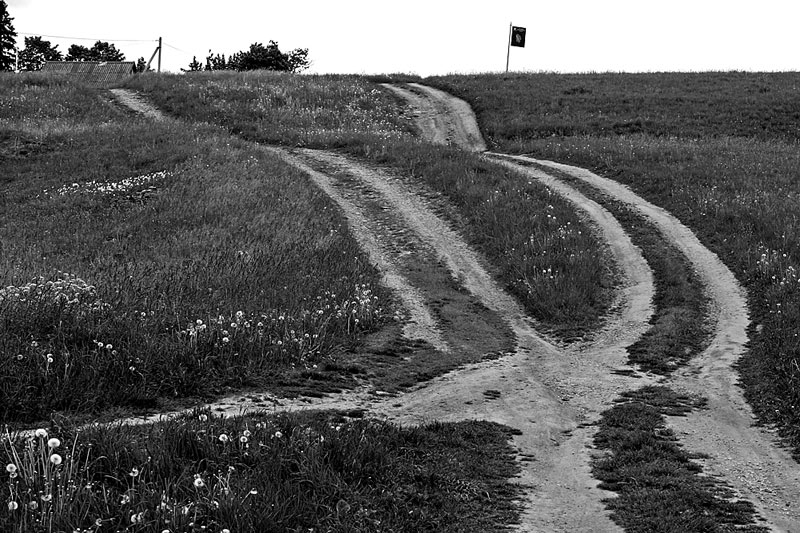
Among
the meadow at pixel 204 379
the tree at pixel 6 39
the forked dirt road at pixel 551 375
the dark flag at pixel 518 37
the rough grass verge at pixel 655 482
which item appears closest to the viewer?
the meadow at pixel 204 379

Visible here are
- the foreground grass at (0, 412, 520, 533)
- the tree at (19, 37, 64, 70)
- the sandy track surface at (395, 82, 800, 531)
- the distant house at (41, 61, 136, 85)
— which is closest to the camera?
the foreground grass at (0, 412, 520, 533)

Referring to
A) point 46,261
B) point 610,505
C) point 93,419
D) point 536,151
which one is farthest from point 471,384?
point 536,151

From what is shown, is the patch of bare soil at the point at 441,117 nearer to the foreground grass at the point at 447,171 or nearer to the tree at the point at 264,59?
the foreground grass at the point at 447,171

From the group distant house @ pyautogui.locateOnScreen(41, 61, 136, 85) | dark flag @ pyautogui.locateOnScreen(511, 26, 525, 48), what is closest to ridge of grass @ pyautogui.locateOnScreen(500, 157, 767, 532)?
dark flag @ pyautogui.locateOnScreen(511, 26, 525, 48)

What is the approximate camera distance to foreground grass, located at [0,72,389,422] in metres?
7.89

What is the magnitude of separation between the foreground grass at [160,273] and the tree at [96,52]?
91.3 m

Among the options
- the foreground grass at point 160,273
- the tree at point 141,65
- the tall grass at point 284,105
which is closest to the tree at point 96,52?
the tree at point 141,65

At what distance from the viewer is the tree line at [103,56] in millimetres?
85312

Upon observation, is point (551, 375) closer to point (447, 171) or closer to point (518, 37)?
point (447, 171)

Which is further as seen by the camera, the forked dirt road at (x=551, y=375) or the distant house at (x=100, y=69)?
the distant house at (x=100, y=69)

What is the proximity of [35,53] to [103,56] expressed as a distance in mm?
8887

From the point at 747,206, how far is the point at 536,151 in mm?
11399

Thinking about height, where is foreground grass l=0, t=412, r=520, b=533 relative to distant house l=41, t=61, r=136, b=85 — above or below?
below

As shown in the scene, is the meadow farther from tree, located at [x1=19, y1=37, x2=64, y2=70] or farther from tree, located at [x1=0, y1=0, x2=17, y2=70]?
tree, located at [x1=19, y1=37, x2=64, y2=70]
